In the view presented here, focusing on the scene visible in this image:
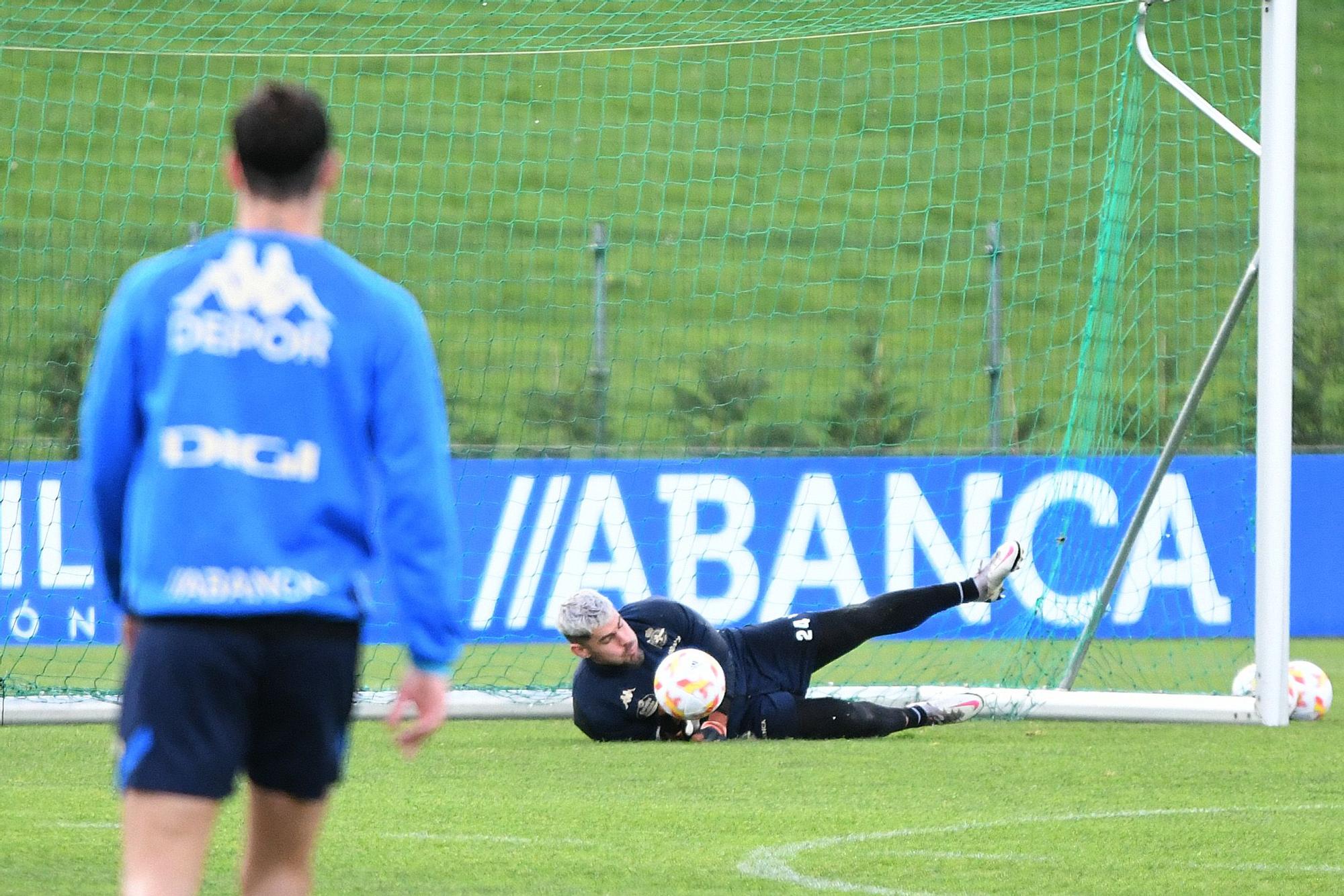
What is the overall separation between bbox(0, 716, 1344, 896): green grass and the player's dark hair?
7.19ft

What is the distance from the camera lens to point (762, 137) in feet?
52.5

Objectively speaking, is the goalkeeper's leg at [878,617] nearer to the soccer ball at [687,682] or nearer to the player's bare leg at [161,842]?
the soccer ball at [687,682]

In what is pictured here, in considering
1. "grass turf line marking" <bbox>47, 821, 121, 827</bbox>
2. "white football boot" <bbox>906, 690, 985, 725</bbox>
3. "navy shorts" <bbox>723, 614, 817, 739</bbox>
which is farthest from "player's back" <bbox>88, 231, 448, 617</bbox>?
"white football boot" <bbox>906, 690, 985, 725</bbox>

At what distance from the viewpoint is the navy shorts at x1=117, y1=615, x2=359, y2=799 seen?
2.49 metres

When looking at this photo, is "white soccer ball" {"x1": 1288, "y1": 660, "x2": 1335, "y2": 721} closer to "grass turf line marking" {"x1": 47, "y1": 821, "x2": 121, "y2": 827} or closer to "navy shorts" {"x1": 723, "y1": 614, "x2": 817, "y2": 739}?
"navy shorts" {"x1": 723, "y1": 614, "x2": 817, "y2": 739}

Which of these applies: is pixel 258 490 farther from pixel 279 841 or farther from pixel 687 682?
pixel 687 682

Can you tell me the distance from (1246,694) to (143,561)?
603cm

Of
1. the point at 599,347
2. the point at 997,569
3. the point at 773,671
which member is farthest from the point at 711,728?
the point at 599,347

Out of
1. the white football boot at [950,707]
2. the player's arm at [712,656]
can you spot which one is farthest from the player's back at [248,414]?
the white football boot at [950,707]

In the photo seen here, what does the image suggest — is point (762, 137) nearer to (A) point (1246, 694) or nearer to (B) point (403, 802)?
(A) point (1246, 694)

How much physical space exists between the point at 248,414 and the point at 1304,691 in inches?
234

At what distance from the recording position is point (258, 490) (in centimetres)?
254

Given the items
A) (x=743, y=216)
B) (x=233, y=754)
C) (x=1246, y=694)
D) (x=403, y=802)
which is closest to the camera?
(x=233, y=754)

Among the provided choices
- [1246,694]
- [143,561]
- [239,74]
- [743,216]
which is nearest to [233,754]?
[143,561]
